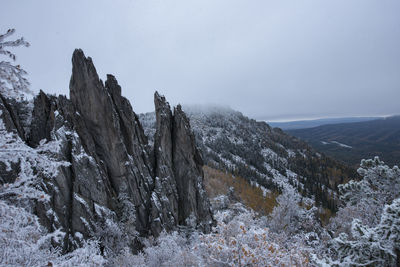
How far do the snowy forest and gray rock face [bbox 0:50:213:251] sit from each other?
0.19 meters

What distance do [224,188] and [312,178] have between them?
104 meters

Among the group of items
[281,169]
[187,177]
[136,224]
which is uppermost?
[187,177]

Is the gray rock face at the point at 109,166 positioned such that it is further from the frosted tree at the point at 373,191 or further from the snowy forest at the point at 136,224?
the frosted tree at the point at 373,191

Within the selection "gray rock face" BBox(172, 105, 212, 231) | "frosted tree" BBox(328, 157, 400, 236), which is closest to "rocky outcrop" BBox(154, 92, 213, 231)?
"gray rock face" BBox(172, 105, 212, 231)

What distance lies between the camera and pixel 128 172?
27250 millimetres

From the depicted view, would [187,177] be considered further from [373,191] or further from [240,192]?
[240,192]

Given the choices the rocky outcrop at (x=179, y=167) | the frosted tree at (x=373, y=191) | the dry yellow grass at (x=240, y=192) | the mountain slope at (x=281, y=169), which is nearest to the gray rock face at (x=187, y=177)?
the rocky outcrop at (x=179, y=167)

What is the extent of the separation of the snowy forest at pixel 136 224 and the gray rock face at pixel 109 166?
0.19 meters

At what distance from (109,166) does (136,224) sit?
364 inches

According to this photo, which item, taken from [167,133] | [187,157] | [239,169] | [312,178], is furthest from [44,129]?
[312,178]

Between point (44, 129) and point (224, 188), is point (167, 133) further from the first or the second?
point (224, 188)

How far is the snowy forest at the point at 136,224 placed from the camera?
5.12m

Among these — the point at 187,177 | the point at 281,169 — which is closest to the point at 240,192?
the point at 187,177

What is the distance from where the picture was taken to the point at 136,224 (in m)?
26.7
